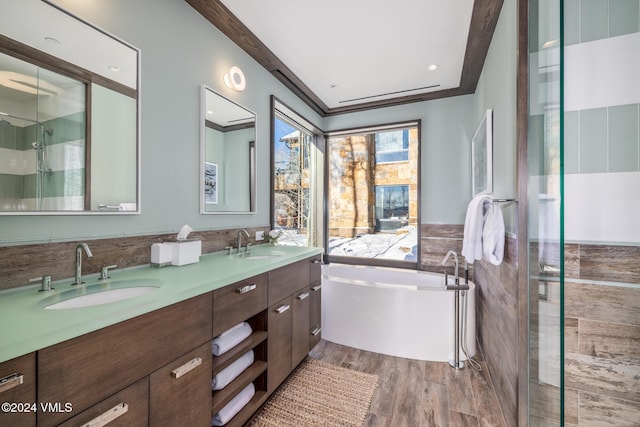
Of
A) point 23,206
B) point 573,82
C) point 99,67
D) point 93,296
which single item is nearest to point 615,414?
point 573,82

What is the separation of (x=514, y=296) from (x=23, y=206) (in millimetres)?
2339

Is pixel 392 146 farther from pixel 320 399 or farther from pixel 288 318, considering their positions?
pixel 320 399

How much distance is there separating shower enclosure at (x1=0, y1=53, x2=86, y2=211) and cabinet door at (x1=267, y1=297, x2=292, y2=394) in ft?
3.80

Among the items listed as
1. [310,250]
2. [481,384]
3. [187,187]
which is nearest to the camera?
[187,187]

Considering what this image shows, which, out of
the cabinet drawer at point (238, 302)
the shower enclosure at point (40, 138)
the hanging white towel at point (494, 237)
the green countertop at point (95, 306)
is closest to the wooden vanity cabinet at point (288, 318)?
the cabinet drawer at point (238, 302)

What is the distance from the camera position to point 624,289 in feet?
3.88

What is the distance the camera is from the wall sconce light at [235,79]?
2111 mm

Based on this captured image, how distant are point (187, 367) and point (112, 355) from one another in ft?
1.09

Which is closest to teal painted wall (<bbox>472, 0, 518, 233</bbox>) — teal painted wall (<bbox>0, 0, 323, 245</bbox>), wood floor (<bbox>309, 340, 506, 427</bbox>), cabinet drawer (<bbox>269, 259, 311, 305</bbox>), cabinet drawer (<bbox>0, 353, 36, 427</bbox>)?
wood floor (<bbox>309, 340, 506, 427</bbox>)

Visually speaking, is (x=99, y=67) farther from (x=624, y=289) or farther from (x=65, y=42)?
(x=624, y=289)

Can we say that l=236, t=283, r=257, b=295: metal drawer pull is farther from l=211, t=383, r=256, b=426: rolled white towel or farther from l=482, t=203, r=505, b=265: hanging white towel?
l=482, t=203, r=505, b=265: hanging white towel

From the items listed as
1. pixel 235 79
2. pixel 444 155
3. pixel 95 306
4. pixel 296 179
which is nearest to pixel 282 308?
pixel 95 306

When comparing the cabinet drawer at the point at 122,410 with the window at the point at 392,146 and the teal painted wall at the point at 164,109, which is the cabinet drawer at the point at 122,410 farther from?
the window at the point at 392,146

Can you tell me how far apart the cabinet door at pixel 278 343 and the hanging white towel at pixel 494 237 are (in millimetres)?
A: 1338
